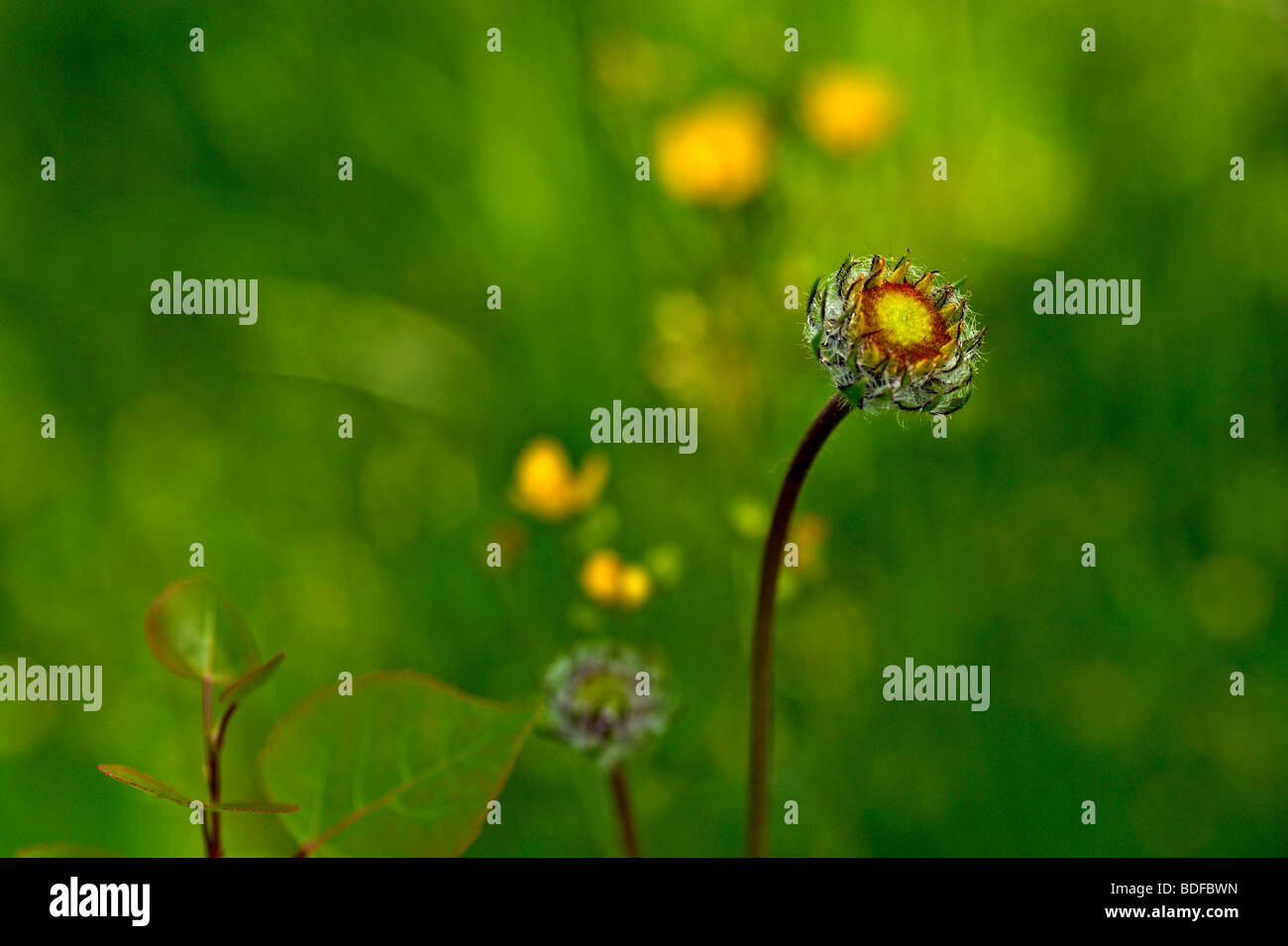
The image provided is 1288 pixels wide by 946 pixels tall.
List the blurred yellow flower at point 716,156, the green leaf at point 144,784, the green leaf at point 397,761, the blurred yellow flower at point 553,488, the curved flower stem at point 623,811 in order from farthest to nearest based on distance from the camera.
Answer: the blurred yellow flower at point 716,156, the blurred yellow flower at point 553,488, the curved flower stem at point 623,811, the green leaf at point 397,761, the green leaf at point 144,784

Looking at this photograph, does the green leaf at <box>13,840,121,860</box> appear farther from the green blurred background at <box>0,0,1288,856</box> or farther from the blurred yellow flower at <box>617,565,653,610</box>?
the green blurred background at <box>0,0,1288,856</box>

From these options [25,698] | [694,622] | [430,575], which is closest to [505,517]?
[430,575]

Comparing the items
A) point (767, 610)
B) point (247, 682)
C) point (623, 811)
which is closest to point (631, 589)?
point (623, 811)

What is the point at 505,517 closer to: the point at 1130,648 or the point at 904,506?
the point at 904,506

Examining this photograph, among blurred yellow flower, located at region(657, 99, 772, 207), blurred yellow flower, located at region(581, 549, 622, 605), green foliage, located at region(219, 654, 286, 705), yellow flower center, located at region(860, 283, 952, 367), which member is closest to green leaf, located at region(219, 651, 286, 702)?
green foliage, located at region(219, 654, 286, 705)

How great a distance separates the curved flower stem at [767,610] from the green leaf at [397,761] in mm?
234

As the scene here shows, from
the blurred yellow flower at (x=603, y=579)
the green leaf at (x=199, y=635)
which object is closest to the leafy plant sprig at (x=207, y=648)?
the green leaf at (x=199, y=635)

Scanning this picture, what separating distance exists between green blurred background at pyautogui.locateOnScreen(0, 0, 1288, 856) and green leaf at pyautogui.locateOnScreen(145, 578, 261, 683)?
0.91 m

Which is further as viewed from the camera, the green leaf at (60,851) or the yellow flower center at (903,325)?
the yellow flower center at (903,325)

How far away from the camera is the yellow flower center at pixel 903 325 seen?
84cm

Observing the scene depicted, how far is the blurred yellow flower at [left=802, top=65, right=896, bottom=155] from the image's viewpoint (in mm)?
2293

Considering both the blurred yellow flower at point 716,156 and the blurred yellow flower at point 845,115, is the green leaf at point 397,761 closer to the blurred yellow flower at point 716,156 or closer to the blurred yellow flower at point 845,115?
the blurred yellow flower at point 716,156

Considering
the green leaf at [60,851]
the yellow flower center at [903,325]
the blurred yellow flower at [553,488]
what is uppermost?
the yellow flower center at [903,325]

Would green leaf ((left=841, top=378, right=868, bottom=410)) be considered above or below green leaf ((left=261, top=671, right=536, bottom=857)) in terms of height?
above
